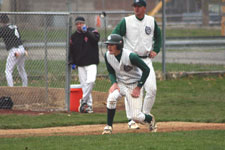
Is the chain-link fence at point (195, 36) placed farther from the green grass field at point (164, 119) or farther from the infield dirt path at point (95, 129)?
the infield dirt path at point (95, 129)

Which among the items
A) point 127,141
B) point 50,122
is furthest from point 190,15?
point 127,141

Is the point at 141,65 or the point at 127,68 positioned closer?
the point at 141,65

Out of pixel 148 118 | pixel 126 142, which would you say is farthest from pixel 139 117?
pixel 126 142

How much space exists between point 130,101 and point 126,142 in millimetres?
1141

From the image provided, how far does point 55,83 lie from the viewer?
1205 cm

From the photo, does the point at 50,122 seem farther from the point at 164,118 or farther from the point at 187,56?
the point at 187,56

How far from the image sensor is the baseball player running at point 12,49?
11.4 meters

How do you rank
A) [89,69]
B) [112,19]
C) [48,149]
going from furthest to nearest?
[112,19] < [89,69] < [48,149]

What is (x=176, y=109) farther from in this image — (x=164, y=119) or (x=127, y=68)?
(x=127, y=68)

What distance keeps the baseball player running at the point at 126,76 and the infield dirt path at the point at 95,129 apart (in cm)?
83

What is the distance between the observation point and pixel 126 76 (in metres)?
8.28

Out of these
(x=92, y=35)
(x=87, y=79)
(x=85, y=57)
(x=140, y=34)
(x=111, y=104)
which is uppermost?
(x=140, y=34)

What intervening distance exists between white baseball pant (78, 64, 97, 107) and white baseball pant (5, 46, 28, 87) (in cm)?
134

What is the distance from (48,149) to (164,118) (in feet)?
14.4
